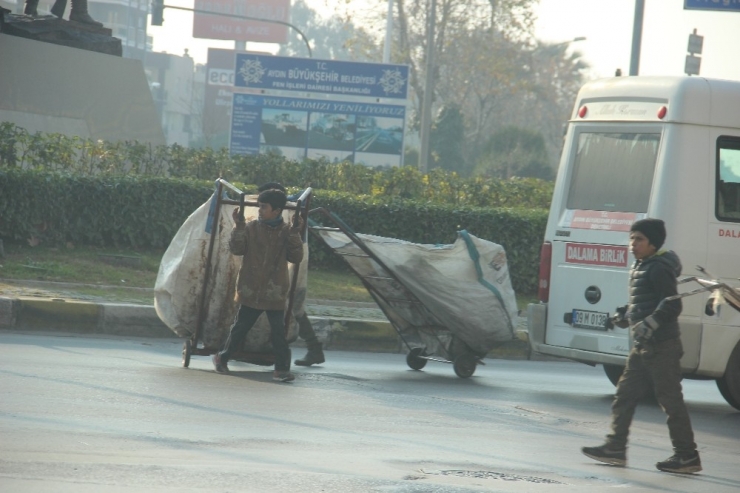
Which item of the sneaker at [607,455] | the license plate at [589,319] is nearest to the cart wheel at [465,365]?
the license plate at [589,319]

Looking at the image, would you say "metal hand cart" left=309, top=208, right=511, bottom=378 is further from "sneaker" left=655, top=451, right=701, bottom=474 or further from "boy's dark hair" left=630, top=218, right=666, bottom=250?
"sneaker" left=655, top=451, right=701, bottom=474

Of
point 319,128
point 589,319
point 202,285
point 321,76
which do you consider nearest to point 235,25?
point 321,76

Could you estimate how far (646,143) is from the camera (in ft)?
30.3

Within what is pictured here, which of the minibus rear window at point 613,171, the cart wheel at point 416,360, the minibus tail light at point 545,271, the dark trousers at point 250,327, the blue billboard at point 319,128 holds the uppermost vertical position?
the blue billboard at point 319,128

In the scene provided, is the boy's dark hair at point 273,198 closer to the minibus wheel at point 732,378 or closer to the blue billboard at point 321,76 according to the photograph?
the minibus wheel at point 732,378

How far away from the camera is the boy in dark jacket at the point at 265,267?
29.4 ft

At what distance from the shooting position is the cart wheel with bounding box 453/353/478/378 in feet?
33.0

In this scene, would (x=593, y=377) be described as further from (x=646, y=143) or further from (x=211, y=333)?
(x=211, y=333)

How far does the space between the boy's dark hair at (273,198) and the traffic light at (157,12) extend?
27.2 metres

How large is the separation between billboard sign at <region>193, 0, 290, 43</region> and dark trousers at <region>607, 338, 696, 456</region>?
85424 mm

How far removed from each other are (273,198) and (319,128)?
18.2m

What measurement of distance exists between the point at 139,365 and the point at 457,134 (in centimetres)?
3991

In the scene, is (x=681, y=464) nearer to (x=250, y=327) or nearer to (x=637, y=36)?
(x=250, y=327)

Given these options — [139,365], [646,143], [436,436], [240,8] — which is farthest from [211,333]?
[240,8]
